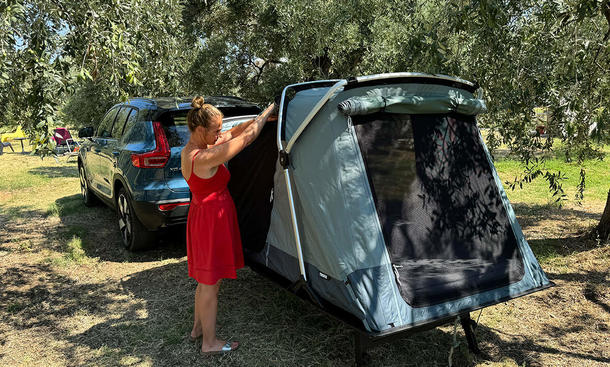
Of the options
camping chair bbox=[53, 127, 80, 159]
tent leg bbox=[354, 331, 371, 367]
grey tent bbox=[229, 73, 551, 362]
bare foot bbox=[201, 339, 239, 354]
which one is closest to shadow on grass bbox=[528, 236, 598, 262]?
grey tent bbox=[229, 73, 551, 362]

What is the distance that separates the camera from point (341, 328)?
→ 399cm

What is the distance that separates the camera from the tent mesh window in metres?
3.31

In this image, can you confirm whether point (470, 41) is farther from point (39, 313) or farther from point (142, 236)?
point (39, 313)

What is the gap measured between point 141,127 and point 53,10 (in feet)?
5.59

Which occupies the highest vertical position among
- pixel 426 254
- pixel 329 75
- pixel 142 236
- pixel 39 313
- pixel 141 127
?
pixel 329 75

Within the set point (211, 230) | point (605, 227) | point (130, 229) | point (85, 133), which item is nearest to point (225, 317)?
point (211, 230)

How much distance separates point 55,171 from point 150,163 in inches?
444

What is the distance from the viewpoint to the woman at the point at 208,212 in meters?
3.47

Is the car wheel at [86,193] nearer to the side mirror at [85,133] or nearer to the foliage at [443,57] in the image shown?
the side mirror at [85,133]

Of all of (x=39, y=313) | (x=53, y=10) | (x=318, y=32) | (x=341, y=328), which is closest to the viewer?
(x=341, y=328)

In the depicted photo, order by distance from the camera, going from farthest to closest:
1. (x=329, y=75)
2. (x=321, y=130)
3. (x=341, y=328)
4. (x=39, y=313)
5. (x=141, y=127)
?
(x=329, y=75)
(x=141, y=127)
(x=39, y=313)
(x=341, y=328)
(x=321, y=130)

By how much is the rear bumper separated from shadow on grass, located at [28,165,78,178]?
31.4ft

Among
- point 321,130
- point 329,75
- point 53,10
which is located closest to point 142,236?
point 53,10

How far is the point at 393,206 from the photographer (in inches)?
135
